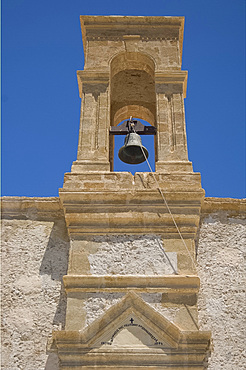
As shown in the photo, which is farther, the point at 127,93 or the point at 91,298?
the point at 127,93

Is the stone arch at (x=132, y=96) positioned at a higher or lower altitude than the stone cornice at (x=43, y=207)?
higher

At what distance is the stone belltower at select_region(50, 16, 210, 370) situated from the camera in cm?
495

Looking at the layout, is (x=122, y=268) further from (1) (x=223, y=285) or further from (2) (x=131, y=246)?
(1) (x=223, y=285)

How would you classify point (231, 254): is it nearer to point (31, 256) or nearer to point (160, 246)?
point (160, 246)

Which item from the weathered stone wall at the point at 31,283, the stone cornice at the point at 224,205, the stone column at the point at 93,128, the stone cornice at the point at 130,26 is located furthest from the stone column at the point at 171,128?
the weathered stone wall at the point at 31,283

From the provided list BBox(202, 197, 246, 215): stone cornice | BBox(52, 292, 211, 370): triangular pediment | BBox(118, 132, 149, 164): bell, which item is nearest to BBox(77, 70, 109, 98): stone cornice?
BBox(118, 132, 149, 164): bell

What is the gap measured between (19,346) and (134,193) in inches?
71.9

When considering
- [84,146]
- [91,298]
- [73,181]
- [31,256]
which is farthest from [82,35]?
[91,298]

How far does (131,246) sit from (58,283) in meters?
0.79

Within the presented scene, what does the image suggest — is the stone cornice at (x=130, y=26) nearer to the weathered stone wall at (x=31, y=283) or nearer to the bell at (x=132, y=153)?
the bell at (x=132, y=153)

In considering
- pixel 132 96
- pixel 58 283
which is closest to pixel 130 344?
pixel 58 283

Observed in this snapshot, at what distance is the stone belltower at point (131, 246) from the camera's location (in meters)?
4.95

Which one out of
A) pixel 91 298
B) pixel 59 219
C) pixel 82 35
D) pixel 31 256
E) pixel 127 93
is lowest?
pixel 91 298

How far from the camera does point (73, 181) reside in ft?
19.5
